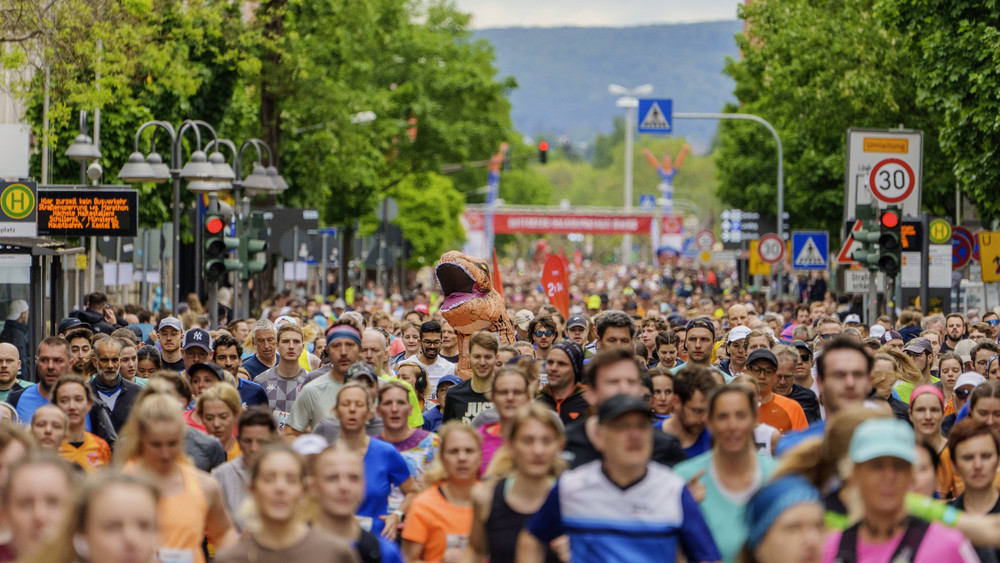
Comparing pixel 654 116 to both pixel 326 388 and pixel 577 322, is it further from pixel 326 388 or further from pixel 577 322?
pixel 326 388

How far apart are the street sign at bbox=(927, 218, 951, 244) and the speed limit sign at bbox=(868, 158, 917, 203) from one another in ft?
12.0

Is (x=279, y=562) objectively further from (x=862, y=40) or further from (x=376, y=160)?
(x=376, y=160)

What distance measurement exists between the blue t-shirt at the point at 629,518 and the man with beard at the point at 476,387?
4.31 m

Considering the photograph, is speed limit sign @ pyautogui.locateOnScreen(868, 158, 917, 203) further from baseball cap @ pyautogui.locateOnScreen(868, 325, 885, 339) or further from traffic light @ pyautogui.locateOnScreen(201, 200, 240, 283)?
traffic light @ pyautogui.locateOnScreen(201, 200, 240, 283)

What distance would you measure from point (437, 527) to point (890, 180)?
13384 millimetres

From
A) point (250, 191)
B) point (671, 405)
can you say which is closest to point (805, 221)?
point (250, 191)

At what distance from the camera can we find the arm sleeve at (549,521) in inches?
245

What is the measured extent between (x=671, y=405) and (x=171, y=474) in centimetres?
341

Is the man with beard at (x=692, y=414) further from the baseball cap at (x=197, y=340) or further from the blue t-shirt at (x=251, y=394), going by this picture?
the baseball cap at (x=197, y=340)

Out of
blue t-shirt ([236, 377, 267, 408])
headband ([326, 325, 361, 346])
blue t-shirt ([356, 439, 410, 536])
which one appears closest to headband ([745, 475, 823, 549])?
blue t-shirt ([356, 439, 410, 536])

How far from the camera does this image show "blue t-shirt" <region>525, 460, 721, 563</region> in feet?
20.1

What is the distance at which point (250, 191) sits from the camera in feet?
84.7

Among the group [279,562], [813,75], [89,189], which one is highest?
[813,75]

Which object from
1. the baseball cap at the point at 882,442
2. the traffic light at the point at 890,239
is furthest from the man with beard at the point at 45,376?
the traffic light at the point at 890,239
